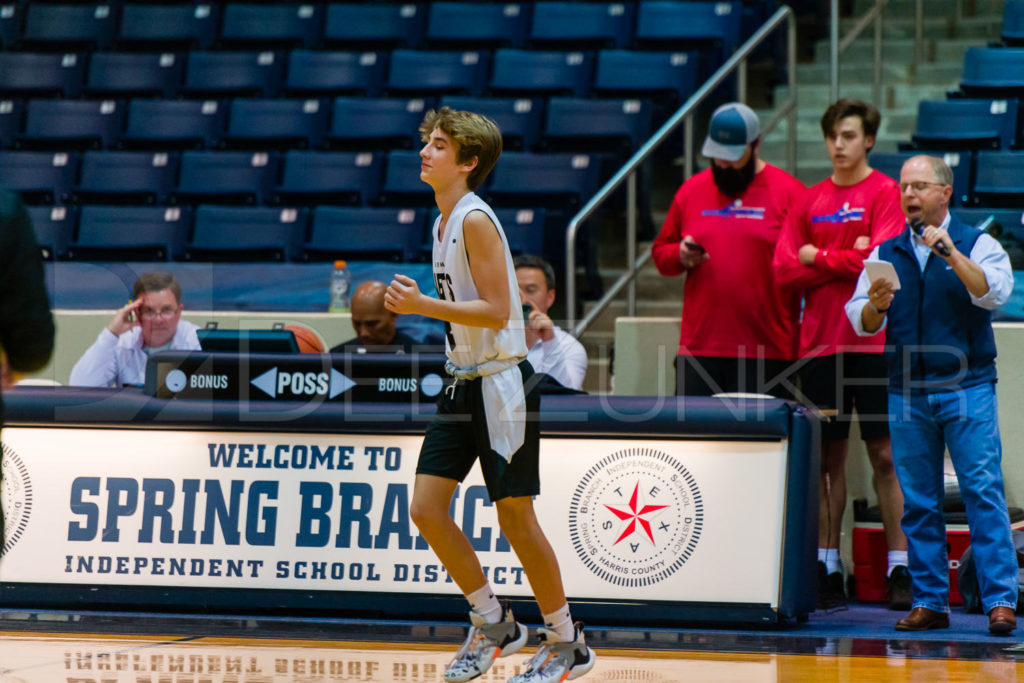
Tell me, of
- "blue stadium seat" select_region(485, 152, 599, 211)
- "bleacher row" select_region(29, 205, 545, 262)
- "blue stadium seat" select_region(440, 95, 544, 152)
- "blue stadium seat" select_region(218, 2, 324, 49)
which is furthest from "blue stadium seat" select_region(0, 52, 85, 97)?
→ "blue stadium seat" select_region(485, 152, 599, 211)

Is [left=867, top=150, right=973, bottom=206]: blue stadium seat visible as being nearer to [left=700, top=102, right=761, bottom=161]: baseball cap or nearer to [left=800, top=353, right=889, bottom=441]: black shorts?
[left=700, top=102, right=761, bottom=161]: baseball cap

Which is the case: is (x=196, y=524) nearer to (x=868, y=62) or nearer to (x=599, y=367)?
(x=599, y=367)

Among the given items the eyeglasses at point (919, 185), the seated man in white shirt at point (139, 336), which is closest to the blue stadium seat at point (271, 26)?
the seated man in white shirt at point (139, 336)

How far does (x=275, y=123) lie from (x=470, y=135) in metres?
6.24

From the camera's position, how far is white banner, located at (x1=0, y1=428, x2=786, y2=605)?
5125mm

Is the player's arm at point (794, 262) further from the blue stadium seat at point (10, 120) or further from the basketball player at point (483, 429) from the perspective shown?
the blue stadium seat at point (10, 120)

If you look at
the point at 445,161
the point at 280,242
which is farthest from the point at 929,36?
the point at 445,161

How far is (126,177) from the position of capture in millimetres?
9594

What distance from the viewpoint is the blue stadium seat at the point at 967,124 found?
787 cm

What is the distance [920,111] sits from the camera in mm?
8273

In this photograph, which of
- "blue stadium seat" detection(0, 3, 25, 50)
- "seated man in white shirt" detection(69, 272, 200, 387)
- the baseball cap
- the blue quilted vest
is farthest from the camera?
"blue stadium seat" detection(0, 3, 25, 50)

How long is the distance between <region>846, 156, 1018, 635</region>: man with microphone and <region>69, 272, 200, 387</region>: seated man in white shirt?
3.27 metres

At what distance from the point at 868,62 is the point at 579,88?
93.8 inches

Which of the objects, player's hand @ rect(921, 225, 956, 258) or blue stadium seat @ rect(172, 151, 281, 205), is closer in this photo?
player's hand @ rect(921, 225, 956, 258)
